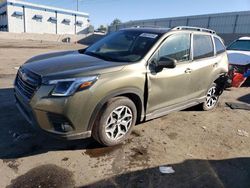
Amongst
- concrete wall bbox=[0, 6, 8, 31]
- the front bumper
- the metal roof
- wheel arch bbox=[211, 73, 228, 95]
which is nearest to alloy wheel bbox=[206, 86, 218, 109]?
wheel arch bbox=[211, 73, 228, 95]

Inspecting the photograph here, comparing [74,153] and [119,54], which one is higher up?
[119,54]

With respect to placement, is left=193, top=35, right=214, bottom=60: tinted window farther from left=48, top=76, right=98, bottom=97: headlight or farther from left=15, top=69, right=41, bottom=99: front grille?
left=15, top=69, right=41, bottom=99: front grille

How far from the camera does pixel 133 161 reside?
358 centimetres

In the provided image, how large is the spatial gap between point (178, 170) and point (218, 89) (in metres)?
3.29

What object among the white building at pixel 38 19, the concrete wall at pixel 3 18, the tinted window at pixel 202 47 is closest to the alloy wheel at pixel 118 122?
the tinted window at pixel 202 47

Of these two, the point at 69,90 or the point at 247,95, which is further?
the point at 247,95

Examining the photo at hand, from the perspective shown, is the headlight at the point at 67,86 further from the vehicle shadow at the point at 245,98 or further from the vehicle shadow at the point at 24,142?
the vehicle shadow at the point at 245,98

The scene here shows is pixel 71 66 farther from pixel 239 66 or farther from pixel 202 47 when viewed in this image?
pixel 239 66

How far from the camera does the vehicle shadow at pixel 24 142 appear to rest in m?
3.62

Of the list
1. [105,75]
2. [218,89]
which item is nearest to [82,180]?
[105,75]

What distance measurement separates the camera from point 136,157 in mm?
3701

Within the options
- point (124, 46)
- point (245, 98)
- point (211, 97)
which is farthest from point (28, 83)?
point (245, 98)

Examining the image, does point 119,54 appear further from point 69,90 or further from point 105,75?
point 69,90

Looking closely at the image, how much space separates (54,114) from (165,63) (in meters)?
1.92
